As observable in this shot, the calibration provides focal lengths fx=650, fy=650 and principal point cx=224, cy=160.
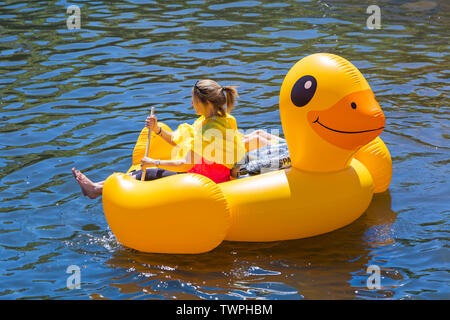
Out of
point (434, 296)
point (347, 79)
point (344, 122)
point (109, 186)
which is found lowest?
point (434, 296)

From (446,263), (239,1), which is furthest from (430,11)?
(446,263)

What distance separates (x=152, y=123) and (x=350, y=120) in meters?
1.85

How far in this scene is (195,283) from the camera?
5047 millimetres

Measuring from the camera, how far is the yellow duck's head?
17.4 feet

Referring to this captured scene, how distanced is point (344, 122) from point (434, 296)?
5.03ft

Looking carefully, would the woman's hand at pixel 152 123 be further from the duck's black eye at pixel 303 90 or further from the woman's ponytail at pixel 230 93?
the duck's black eye at pixel 303 90

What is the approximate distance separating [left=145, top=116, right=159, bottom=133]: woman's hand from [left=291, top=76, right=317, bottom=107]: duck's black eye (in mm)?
1365

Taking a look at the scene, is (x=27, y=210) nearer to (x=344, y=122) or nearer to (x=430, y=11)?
(x=344, y=122)

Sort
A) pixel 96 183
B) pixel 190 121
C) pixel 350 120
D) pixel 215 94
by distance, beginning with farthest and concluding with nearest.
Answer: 1. pixel 190 121
2. pixel 96 183
3. pixel 215 94
4. pixel 350 120

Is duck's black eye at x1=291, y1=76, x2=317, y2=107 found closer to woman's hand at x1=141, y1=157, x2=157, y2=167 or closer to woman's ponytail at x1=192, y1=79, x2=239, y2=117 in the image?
woman's ponytail at x1=192, y1=79, x2=239, y2=117

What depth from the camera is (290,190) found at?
5.47 m

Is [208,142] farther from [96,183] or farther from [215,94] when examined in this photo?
[96,183]

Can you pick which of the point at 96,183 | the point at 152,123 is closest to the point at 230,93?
the point at 152,123

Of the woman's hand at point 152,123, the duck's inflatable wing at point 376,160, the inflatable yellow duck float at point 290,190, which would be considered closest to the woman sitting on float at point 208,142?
the woman's hand at point 152,123
